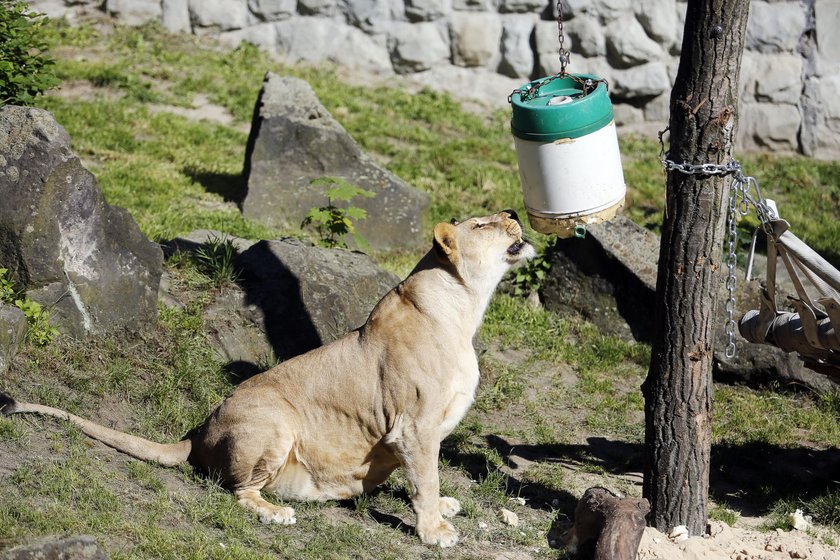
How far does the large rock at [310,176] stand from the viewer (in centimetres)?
1011

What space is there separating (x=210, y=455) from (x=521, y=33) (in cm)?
965

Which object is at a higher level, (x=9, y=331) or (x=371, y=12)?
(x=9, y=331)

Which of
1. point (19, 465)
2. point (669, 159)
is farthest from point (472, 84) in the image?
point (19, 465)

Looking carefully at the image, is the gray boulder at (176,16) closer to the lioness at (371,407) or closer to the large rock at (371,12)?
the large rock at (371,12)

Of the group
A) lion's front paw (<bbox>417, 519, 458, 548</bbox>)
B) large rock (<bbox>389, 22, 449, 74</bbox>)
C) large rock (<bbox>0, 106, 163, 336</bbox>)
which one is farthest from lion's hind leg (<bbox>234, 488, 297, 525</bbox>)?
large rock (<bbox>389, 22, 449, 74</bbox>)

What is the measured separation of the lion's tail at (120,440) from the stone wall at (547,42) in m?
9.34

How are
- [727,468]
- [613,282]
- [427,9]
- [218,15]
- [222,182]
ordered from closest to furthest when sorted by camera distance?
[727,468] < [613,282] < [222,182] < [427,9] < [218,15]

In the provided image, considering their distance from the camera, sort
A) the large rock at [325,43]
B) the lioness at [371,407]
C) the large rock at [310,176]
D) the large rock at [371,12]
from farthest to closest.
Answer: the large rock at [325,43] < the large rock at [371,12] < the large rock at [310,176] < the lioness at [371,407]

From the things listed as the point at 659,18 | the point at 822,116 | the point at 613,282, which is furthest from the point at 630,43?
the point at 613,282

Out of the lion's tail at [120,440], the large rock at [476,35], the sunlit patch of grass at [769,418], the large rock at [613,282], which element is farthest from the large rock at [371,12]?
the lion's tail at [120,440]

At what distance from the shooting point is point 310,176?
1033 centimetres

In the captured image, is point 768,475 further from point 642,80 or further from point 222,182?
point 642,80

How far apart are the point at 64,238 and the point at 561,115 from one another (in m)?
3.57

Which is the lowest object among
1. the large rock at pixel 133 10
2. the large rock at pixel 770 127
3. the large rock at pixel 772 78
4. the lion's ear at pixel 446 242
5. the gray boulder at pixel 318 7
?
the large rock at pixel 770 127
